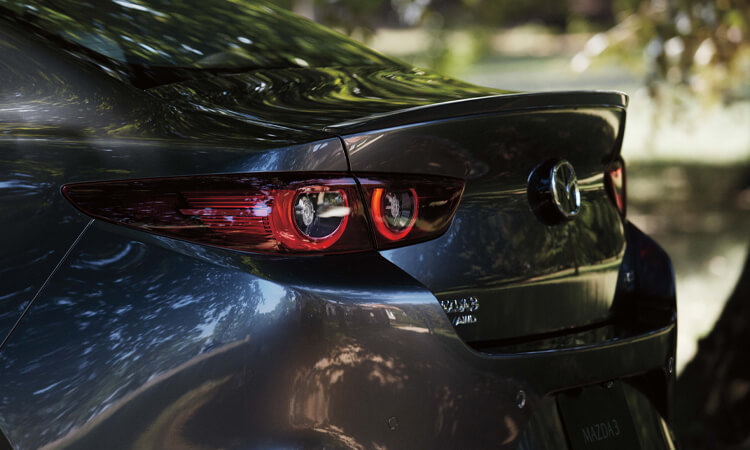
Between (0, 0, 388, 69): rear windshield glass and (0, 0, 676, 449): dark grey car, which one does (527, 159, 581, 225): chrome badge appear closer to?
(0, 0, 676, 449): dark grey car

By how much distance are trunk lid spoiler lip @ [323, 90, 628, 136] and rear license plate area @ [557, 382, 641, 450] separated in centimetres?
62

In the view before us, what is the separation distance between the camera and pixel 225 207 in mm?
1749

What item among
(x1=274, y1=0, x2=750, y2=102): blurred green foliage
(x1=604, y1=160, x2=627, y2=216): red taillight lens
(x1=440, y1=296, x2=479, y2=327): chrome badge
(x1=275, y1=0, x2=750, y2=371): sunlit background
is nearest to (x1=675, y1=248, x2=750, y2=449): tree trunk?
(x1=275, y1=0, x2=750, y2=371): sunlit background

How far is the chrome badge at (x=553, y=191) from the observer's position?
2.03 meters

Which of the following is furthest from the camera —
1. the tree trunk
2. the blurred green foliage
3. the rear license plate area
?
the blurred green foliage

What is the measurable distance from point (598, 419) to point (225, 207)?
38.1 inches

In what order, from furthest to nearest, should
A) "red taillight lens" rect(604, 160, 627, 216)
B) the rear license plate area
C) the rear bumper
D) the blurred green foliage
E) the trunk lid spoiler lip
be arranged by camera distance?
the blurred green foliage, "red taillight lens" rect(604, 160, 627, 216), the rear license plate area, the trunk lid spoiler lip, the rear bumper

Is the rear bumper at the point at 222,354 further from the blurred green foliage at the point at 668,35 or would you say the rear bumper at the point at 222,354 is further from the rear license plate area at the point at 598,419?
the blurred green foliage at the point at 668,35

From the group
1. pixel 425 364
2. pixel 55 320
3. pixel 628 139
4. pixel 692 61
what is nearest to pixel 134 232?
pixel 55 320

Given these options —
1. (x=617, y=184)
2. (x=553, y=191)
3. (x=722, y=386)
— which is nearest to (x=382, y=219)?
(x=553, y=191)

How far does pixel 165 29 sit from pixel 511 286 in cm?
113

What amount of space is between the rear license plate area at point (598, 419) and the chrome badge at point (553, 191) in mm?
383

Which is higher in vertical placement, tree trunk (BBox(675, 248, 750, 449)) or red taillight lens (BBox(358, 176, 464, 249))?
red taillight lens (BBox(358, 176, 464, 249))

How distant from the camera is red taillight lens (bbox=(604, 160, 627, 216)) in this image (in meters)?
2.36
